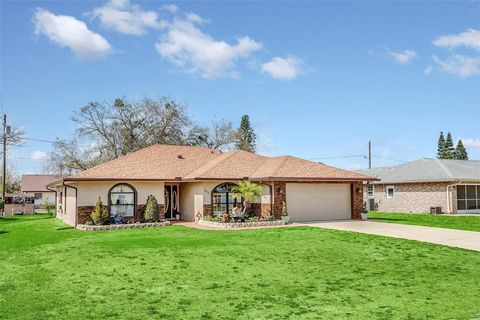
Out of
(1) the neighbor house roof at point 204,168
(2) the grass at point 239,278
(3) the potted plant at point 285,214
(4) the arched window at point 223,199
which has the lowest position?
(2) the grass at point 239,278

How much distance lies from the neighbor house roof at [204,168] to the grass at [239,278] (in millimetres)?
6872

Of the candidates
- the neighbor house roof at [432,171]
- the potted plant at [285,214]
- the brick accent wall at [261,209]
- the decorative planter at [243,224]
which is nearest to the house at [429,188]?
the neighbor house roof at [432,171]

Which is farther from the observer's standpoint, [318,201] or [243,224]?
[318,201]

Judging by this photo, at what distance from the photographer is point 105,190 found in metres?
23.5

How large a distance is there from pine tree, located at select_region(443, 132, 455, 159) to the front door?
72.5 metres

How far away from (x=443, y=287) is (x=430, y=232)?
983cm

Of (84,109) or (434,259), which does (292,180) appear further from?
(84,109)

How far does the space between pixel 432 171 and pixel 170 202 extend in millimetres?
20668

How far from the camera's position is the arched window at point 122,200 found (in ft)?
77.7

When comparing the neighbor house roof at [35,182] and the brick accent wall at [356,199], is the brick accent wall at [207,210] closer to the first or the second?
the brick accent wall at [356,199]

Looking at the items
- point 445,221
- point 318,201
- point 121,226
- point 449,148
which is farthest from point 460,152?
point 121,226

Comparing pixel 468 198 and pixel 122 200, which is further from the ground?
pixel 122 200

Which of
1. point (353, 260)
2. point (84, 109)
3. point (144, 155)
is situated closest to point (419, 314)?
point (353, 260)

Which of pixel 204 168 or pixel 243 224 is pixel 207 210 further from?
pixel 204 168
